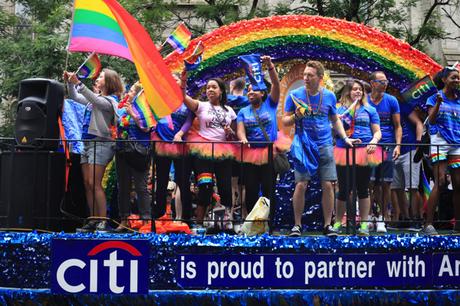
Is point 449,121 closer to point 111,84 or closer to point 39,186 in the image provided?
point 111,84

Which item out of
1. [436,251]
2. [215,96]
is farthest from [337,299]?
[215,96]

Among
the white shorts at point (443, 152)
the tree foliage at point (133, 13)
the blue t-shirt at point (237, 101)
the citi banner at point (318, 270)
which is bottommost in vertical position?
the citi banner at point (318, 270)

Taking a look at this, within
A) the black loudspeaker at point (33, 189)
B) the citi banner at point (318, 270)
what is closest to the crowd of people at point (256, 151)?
the black loudspeaker at point (33, 189)

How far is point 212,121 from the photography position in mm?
8805

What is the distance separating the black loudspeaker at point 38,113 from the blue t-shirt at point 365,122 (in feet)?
10.9

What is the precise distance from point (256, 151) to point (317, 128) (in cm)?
62

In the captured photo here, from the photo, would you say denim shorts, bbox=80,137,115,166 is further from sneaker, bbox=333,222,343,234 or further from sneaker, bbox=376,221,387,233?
Answer: sneaker, bbox=376,221,387,233

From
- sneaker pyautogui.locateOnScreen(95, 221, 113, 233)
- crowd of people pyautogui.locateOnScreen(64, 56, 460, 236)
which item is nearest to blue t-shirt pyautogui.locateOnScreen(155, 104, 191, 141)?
crowd of people pyautogui.locateOnScreen(64, 56, 460, 236)

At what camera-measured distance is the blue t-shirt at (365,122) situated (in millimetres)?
9367

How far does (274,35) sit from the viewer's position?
1098 centimetres

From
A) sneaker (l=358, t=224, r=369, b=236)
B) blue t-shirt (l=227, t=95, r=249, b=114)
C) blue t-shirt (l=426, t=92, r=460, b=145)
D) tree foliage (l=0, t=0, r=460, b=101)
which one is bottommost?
sneaker (l=358, t=224, r=369, b=236)

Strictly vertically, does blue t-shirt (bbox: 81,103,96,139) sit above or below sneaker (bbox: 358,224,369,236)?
above

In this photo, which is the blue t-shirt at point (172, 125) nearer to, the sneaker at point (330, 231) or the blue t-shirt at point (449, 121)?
the sneaker at point (330, 231)

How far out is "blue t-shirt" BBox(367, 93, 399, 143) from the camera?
9.72 meters
